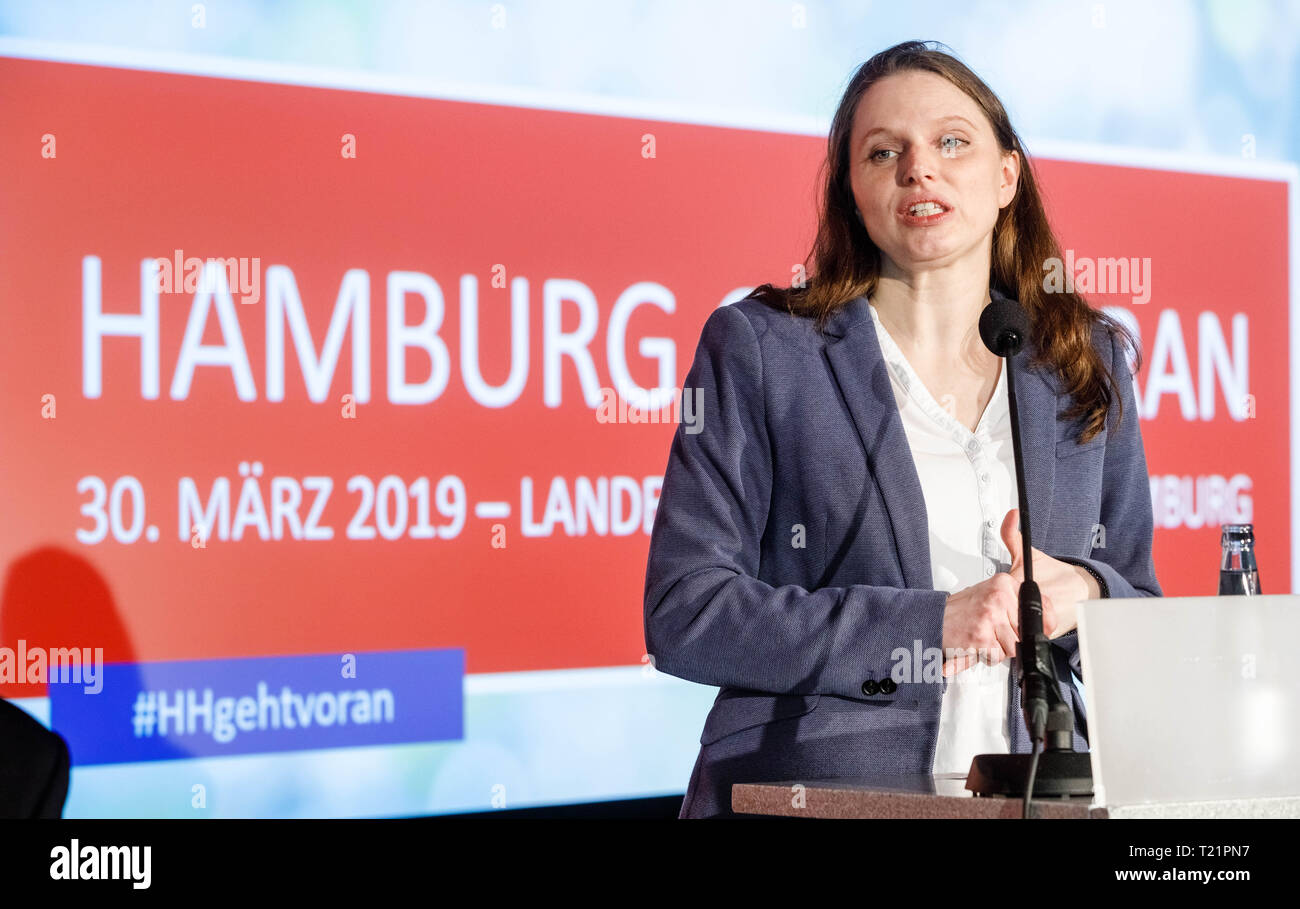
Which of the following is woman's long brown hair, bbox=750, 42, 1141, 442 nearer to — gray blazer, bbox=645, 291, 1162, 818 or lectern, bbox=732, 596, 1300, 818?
gray blazer, bbox=645, 291, 1162, 818

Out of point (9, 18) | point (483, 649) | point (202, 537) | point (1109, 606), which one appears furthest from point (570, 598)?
point (1109, 606)

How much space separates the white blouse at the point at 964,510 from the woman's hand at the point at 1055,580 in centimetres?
16

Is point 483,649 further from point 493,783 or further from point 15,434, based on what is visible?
point 15,434

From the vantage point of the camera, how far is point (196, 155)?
3.52 m

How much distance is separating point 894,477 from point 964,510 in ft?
0.39

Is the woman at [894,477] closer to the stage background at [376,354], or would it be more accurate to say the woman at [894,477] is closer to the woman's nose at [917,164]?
the woman's nose at [917,164]

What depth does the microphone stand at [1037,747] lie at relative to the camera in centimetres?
140

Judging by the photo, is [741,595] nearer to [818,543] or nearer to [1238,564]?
[818,543]

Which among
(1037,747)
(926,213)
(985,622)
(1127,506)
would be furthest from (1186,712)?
(926,213)

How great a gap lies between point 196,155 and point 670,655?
2232mm

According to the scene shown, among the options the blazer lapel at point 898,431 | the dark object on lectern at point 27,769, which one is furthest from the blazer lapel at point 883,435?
the dark object on lectern at point 27,769

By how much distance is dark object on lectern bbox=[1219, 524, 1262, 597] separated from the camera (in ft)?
5.64

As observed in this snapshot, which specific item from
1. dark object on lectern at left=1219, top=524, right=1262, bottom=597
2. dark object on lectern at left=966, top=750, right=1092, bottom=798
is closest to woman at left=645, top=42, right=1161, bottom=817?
dark object on lectern at left=1219, top=524, right=1262, bottom=597

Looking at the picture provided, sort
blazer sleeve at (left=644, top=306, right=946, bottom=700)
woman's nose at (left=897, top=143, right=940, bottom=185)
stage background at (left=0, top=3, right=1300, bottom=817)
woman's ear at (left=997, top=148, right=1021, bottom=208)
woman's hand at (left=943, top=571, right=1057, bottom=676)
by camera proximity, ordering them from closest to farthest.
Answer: woman's hand at (left=943, top=571, right=1057, bottom=676) < blazer sleeve at (left=644, top=306, right=946, bottom=700) < woman's nose at (left=897, top=143, right=940, bottom=185) < woman's ear at (left=997, top=148, right=1021, bottom=208) < stage background at (left=0, top=3, right=1300, bottom=817)
